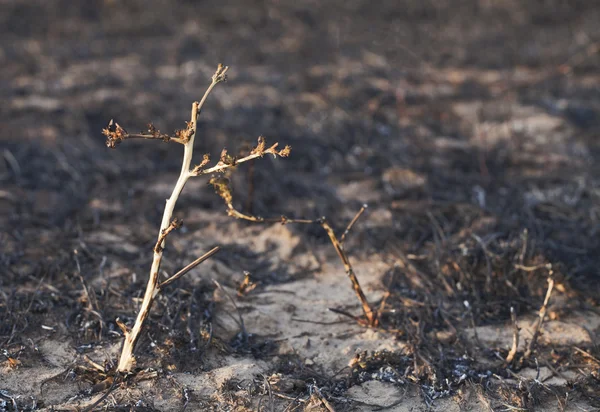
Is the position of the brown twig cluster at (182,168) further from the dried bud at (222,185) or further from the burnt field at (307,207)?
the burnt field at (307,207)

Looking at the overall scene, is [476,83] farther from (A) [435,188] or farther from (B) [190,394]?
(B) [190,394]

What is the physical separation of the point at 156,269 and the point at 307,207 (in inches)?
70.4

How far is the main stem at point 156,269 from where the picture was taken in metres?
2.54

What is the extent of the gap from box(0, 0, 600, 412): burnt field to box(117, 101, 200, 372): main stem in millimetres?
135

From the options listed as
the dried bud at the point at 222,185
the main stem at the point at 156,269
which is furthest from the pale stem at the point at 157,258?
the dried bud at the point at 222,185

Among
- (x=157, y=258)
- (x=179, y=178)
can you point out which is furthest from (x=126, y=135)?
(x=157, y=258)

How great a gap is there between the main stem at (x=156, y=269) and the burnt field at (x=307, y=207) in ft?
0.44

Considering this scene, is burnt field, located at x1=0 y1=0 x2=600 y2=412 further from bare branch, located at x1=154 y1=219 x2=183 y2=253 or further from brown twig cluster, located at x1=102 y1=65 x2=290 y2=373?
bare branch, located at x1=154 y1=219 x2=183 y2=253

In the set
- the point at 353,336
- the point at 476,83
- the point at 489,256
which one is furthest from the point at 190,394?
the point at 476,83

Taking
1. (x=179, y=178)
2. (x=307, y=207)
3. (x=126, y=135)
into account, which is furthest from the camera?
(x=307, y=207)

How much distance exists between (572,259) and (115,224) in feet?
8.69

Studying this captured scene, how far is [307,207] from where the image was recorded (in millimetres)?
4328

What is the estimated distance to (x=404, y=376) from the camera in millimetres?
3045

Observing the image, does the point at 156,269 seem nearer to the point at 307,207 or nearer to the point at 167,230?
the point at 167,230
